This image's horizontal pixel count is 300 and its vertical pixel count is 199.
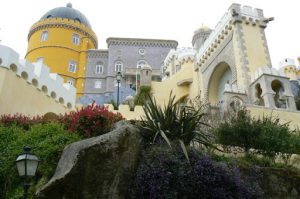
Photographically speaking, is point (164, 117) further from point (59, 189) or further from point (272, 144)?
point (272, 144)

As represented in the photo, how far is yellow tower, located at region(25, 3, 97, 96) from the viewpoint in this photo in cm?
4125

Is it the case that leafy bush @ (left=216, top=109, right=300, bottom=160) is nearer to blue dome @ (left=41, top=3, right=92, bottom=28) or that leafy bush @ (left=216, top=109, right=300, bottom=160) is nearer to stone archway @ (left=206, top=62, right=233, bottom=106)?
stone archway @ (left=206, top=62, right=233, bottom=106)

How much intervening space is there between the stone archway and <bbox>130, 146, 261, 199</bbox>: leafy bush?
63.0ft

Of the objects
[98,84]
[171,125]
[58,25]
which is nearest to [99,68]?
[98,84]

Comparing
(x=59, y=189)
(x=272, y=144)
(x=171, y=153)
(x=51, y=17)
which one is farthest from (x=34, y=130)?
(x=51, y=17)

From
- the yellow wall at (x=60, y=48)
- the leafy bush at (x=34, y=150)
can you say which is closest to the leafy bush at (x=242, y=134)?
the leafy bush at (x=34, y=150)

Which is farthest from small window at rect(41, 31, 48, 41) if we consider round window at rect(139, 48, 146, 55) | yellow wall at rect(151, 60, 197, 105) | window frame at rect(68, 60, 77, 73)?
yellow wall at rect(151, 60, 197, 105)

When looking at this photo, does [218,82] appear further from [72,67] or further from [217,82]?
[72,67]

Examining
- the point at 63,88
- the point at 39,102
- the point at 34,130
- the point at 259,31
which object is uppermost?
the point at 259,31

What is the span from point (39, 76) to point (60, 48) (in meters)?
27.1

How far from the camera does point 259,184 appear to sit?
847 cm

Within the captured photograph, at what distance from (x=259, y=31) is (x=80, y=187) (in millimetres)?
21177

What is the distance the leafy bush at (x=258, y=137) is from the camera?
10891 mm

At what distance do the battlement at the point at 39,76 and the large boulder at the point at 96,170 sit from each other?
850 centimetres
